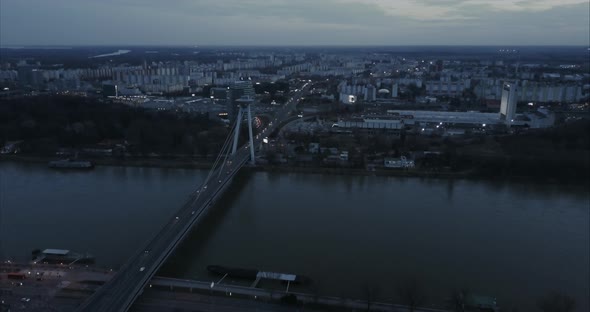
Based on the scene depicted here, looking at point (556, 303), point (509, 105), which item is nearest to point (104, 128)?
point (556, 303)

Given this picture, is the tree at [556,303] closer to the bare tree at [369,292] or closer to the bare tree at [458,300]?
the bare tree at [458,300]

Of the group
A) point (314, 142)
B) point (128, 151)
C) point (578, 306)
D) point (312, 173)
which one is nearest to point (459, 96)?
point (314, 142)

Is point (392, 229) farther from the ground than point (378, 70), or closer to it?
closer to it

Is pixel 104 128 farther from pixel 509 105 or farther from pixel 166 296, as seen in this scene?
pixel 509 105

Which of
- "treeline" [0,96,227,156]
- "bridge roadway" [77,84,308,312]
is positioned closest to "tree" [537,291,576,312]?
"bridge roadway" [77,84,308,312]

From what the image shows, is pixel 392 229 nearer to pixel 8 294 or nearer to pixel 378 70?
pixel 8 294

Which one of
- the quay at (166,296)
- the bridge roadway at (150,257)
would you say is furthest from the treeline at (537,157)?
the quay at (166,296)

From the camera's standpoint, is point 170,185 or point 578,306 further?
point 170,185
